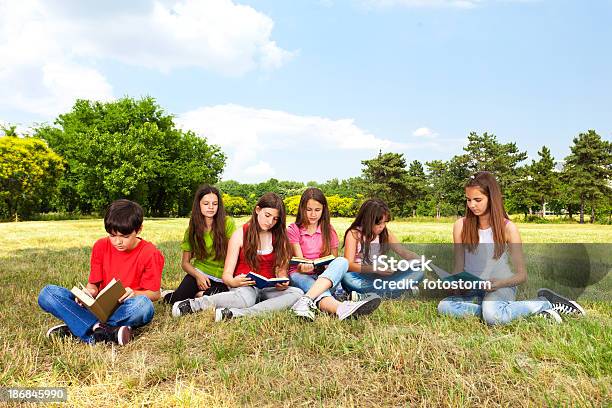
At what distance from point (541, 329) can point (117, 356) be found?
10.1 ft

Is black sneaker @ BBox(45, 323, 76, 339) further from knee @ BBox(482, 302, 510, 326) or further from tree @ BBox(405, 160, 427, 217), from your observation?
tree @ BBox(405, 160, 427, 217)

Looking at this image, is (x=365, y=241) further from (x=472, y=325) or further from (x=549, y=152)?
(x=549, y=152)

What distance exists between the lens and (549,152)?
42.9 m

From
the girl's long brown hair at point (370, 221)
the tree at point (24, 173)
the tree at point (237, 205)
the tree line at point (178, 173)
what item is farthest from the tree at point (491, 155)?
the girl's long brown hair at point (370, 221)

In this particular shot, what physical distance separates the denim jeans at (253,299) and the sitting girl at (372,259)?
737 millimetres

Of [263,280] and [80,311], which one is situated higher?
[263,280]

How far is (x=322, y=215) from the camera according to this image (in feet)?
16.4

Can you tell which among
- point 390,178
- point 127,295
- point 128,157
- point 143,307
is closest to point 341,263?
point 143,307

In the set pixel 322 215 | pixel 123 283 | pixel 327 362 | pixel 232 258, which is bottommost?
pixel 327 362

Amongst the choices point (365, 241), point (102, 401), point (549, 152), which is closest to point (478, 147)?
point (549, 152)

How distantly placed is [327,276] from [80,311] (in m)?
2.01

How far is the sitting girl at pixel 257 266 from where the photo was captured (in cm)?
434

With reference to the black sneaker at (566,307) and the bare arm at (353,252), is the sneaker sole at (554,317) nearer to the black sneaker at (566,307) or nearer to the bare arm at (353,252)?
the black sneaker at (566,307)

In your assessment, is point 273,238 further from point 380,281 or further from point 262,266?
point 380,281
